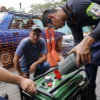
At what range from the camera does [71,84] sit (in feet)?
4.55

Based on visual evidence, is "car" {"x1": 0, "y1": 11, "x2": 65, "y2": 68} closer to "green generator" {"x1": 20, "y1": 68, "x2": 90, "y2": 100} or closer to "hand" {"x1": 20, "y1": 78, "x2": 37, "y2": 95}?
"green generator" {"x1": 20, "y1": 68, "x2": 90, "y2": 100}

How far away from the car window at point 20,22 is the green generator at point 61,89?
2507 millimetres

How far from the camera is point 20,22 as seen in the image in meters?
3.77

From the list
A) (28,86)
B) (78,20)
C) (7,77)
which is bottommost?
(28,86)

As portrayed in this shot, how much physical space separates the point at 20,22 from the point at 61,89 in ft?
9.95

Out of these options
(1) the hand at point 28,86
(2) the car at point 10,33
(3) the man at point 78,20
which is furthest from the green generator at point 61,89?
(2) the car at point 10,33

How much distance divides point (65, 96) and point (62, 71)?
0.87 feet

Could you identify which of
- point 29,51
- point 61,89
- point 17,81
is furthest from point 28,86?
point 29,51

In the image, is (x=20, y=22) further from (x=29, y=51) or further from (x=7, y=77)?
(x=7, y=77)

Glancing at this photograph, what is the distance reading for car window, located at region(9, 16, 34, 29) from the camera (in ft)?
11.6

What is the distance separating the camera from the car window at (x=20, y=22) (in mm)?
3527

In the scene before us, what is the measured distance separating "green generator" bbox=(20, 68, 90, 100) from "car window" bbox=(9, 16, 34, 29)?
251cm

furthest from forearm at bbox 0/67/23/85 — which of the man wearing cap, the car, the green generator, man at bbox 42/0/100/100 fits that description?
the car

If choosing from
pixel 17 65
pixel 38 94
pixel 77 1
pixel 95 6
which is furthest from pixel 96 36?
pixel 17 65
